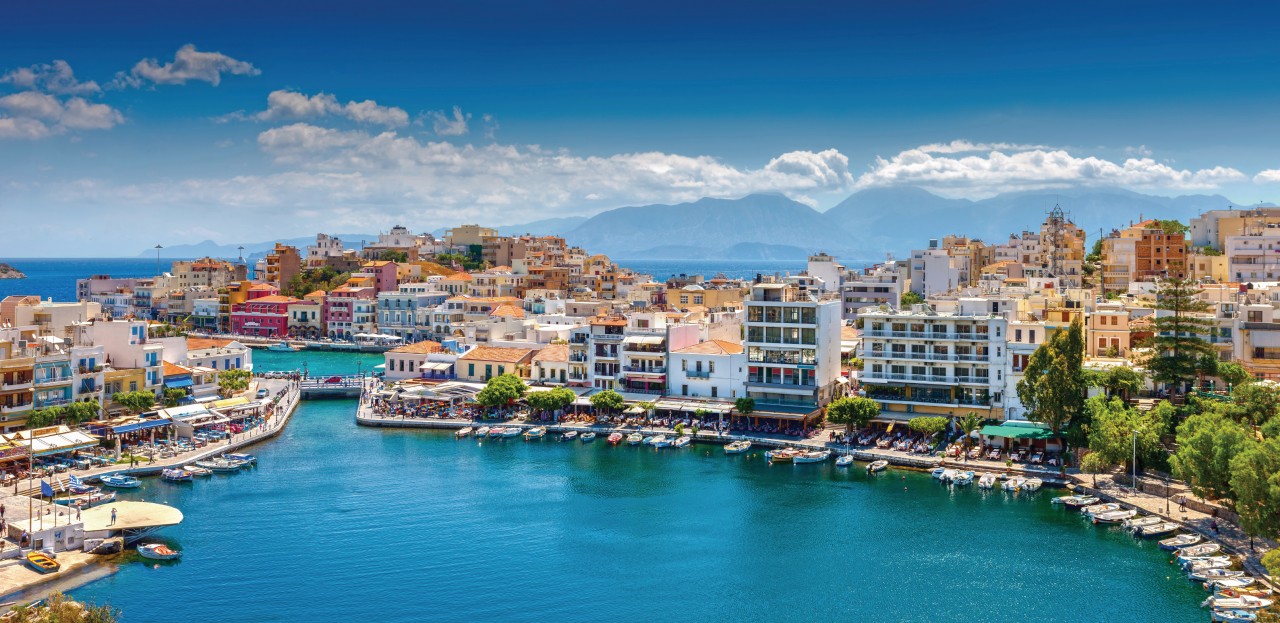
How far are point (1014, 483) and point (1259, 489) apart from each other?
1456 centimetres

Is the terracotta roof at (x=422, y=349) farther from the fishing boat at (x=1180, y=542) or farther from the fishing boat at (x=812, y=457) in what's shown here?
the fishing boat at (x=1180, y=542)

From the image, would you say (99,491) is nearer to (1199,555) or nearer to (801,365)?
(801,365)

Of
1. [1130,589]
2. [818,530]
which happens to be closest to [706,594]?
[818,530]

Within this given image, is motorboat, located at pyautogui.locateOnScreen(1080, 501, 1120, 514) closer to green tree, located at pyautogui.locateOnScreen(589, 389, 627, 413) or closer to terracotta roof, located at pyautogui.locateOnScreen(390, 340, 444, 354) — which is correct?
green tree, located at pyautogui.locateOnScreen(589, 389, 627, 413)

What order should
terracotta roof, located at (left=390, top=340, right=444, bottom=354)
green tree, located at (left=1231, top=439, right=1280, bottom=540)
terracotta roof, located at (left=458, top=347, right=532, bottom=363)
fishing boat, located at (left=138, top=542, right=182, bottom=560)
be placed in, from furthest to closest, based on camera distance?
terracotta roof, located at (left=390, top=340, right=444, bottom=354) < terracotta roof, located at (left=458, top=347, right=532, bottom=363) < fishing boat, located at (left=138, top=542, right=182, bottom=560) < green tree, located at (left=1231, top=439, right=1280, bottom=540)

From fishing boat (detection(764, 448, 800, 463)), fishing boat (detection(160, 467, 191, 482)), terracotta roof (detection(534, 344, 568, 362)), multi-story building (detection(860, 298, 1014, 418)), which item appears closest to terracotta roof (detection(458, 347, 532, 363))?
terracotta roof (detection(534, 344, 568, 362))

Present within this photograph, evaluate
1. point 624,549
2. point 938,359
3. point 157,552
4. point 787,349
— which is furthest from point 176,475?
point 938,359

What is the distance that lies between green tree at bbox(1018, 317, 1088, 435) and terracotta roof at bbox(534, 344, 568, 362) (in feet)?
104

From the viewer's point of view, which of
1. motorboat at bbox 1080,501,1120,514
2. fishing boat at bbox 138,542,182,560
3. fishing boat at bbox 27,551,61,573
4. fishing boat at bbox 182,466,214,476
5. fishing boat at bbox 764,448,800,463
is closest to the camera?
fishing boat at bbox 27,551,61,573

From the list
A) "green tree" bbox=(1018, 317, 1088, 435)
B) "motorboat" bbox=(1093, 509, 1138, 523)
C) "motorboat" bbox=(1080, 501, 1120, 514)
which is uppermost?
"green tree" bbox=(1018, 317, 1088, 435)

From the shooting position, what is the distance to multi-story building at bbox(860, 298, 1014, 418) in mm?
59312

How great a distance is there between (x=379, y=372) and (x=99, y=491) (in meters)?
41.8

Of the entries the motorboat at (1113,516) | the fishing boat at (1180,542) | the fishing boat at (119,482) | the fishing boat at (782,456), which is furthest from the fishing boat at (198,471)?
the fishing boat at (1180,542)

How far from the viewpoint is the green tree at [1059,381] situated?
5331cm
